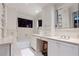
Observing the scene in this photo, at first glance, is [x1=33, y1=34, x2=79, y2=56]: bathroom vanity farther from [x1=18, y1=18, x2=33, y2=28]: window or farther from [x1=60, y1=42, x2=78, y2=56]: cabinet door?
[x1=18, y1=18, x2=33, y2=28]: window

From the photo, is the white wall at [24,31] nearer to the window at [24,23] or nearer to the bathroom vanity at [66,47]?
the window at [24,23]

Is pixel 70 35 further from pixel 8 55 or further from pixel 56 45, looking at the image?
pixel 8 55

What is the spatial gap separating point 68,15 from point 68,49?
1.15 m

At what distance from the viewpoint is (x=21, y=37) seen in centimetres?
341

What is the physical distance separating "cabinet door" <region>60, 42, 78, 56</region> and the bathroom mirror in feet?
2.38

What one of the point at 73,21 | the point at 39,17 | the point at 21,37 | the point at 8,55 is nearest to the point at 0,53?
the point at 8,55

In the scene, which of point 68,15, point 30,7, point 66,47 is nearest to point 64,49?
point 66,47

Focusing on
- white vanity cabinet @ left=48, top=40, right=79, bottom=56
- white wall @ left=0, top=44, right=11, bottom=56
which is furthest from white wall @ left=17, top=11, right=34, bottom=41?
white wall @ left=0, top=44, right=11, bottom=56

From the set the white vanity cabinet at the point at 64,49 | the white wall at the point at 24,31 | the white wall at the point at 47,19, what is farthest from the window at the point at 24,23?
the white vanity cabinet at the point at 64,49

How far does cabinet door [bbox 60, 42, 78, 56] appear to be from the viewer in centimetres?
173

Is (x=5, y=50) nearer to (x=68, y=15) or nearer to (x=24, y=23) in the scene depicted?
(x=24, y=23)

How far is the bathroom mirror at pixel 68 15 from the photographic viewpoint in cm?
254

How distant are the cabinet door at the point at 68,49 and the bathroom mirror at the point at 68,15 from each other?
28.5 inches

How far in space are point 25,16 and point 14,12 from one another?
1.20 ft
